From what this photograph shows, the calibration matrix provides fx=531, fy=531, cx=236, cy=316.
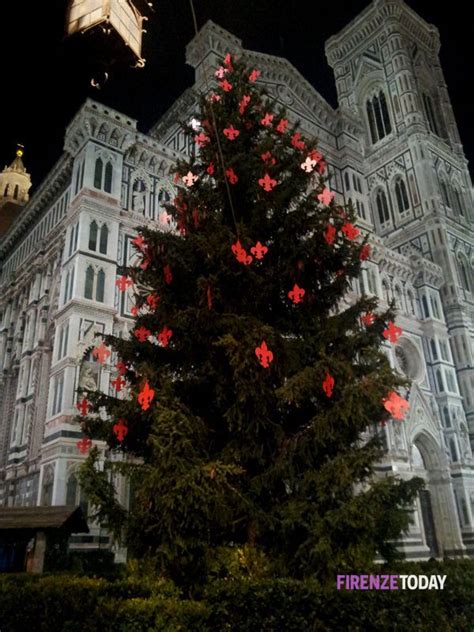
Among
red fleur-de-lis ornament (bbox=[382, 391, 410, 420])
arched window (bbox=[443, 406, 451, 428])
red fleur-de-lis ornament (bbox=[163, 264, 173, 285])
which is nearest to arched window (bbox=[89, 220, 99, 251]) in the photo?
red fleur-de-lis ornament (bbox=[163, 264, 173, 285])

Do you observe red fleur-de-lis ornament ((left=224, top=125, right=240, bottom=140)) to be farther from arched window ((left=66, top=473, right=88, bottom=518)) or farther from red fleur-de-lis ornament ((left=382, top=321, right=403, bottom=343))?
arched window ((left=66, top=473, right=88, bottom=518))

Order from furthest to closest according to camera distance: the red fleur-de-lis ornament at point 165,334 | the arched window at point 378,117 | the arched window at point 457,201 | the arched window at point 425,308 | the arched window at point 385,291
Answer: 1. the arched window at point 378,117
2. the arched window at point 457,201
3. the arched window at point 425,308
4. the arched window at point 385,291
5. the red fleur-de-lis ornament at point 165,334

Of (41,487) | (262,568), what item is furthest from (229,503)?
(41,487)

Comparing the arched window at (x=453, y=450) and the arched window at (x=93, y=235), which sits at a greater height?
the arched window at (x=93, y=235)

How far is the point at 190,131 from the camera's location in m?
11.9

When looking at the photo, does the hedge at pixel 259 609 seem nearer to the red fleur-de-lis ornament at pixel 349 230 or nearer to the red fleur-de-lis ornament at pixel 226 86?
the red fleur-de-lis ornament at pixel 349 230

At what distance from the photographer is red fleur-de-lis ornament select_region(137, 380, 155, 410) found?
8.30 metres

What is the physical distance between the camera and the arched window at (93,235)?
70.8 feet

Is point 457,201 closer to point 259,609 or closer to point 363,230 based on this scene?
point 363,230

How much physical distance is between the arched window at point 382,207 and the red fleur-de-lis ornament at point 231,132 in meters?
34.6

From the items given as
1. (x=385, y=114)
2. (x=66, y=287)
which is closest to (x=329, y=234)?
(x=66, y=287)

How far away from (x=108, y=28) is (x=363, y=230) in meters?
30.1

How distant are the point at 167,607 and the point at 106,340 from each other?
473 centimetres

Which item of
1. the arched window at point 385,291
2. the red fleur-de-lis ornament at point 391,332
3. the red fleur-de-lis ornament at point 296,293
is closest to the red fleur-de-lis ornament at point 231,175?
the red fleur-de-lis ornament at point 296,293
